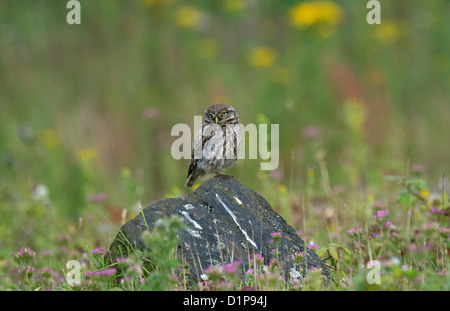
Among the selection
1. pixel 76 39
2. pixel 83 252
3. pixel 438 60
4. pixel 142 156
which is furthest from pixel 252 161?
pixel 76 39

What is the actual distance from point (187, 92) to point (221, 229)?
6.98 meters

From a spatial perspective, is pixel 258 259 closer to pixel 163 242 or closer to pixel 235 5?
pixel 163 242

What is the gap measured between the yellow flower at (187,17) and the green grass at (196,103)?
38 mm

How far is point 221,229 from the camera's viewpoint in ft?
13.0

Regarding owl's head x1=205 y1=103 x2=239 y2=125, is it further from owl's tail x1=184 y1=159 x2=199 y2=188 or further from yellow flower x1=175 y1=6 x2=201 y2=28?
yellow flower x1=175 y1=6 x2=201 y2=28

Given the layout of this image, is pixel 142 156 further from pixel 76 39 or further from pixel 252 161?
pixel 76 39

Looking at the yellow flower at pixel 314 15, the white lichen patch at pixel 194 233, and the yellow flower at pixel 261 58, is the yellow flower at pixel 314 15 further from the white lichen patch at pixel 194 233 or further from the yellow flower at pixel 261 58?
the white lichen patch at pixel 194 233

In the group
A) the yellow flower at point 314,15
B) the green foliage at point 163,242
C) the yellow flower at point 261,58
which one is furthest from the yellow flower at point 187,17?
the green foliage at point 163,242

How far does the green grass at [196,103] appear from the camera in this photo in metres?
6.91

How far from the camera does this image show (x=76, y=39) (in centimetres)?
1242

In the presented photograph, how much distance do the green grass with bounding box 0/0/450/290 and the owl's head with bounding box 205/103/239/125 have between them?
1.00 metres

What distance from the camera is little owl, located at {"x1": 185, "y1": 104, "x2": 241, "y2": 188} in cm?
498

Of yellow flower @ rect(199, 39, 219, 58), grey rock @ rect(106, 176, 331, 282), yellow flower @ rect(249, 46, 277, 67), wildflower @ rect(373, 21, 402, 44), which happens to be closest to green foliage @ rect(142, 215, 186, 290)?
grey rock @ rect(106, 176, 331, 282)

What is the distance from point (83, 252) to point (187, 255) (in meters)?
1.86
